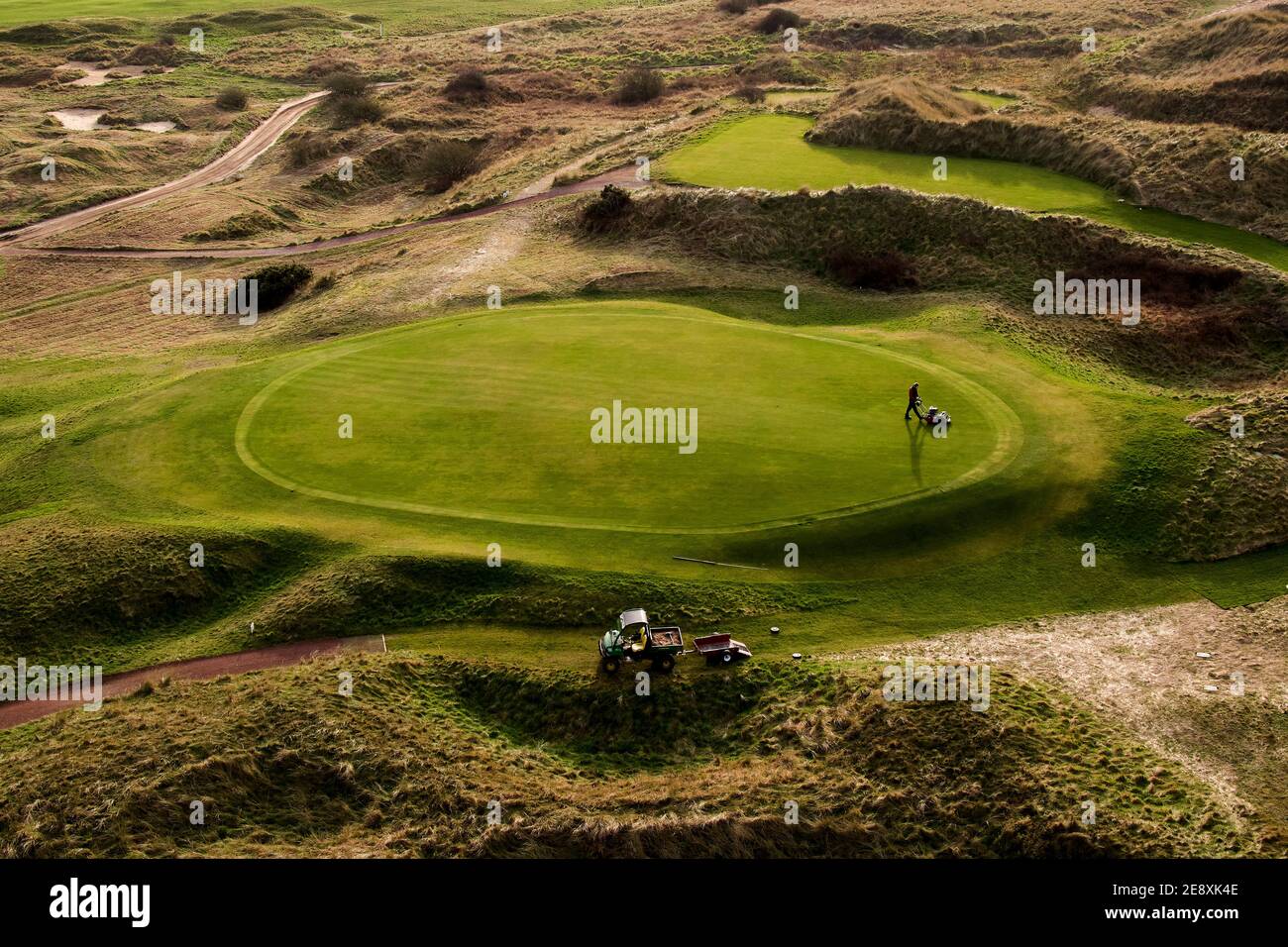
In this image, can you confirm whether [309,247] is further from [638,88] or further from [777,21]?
[777,21]

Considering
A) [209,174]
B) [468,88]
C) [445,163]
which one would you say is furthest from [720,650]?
[468,88]

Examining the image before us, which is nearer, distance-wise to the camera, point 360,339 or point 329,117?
point 360,339

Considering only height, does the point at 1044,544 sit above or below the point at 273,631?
above

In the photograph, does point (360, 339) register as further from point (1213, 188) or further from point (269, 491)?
point (1213, 188)

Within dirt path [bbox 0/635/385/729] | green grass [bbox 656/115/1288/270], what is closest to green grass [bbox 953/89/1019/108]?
green grass [bbox 656/115/1288/270]

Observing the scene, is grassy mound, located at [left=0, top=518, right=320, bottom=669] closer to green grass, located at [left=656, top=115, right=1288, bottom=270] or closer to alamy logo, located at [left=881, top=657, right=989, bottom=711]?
alamy logo, located at [left=881, top=657, right=989, bottom=711]
